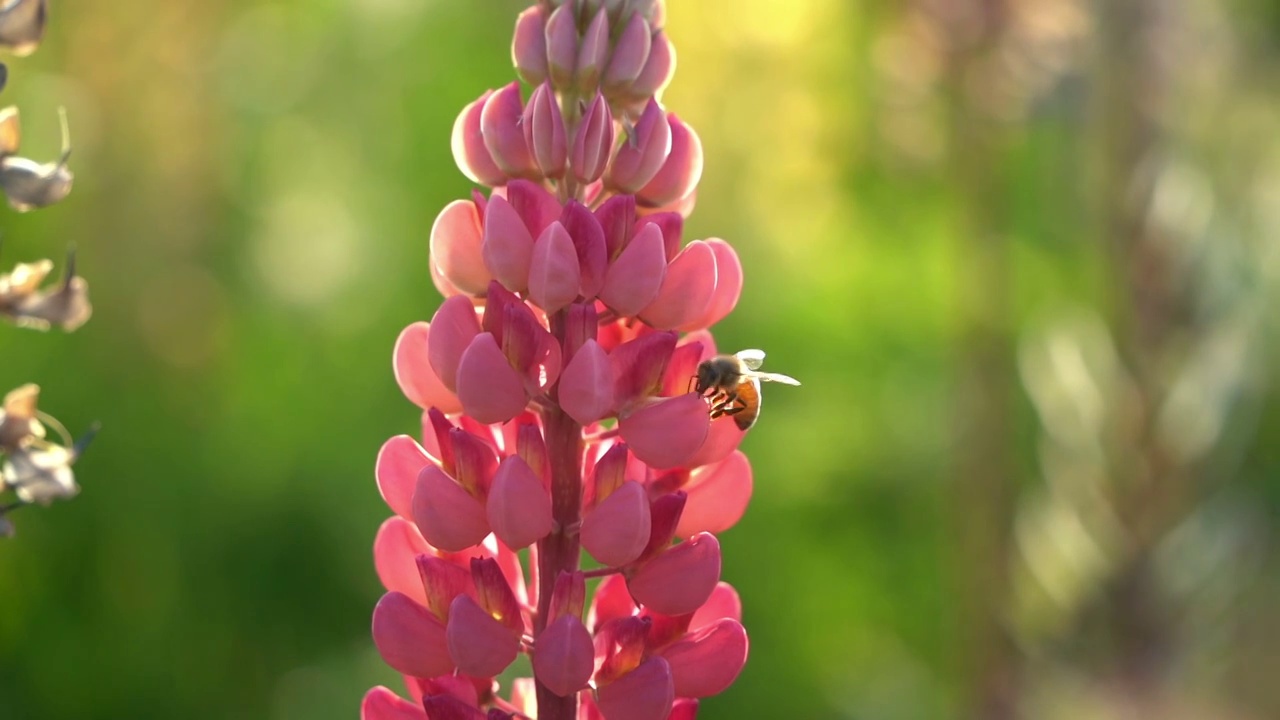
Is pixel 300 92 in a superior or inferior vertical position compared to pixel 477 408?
inferior

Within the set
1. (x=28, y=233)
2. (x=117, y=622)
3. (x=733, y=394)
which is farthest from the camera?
(x=28, y=233)

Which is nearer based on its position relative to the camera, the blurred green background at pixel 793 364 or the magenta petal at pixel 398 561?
the magenta petal at pixel 398 561

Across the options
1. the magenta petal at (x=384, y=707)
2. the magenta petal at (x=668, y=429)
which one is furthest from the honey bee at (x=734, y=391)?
the magenta petal at (x=384, y=707)

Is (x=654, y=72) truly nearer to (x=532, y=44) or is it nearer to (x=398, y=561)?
(x=532, y=44)

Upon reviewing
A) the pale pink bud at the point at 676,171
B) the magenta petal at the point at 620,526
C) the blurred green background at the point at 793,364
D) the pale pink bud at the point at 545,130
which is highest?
the pale pink bud at the point at 545,130

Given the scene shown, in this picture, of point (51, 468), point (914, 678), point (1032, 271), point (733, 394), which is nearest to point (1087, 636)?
point (914, 678)

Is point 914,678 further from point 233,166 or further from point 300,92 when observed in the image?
point 300,92

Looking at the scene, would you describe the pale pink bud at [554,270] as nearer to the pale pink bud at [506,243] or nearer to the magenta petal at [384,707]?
the pale pink bud at [506,243]

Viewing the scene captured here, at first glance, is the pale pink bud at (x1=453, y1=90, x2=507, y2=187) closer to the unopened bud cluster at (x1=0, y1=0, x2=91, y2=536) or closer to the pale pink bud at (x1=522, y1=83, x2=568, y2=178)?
the pale pink bud at (x1=522, y1=83, x2=568, y2=178)
